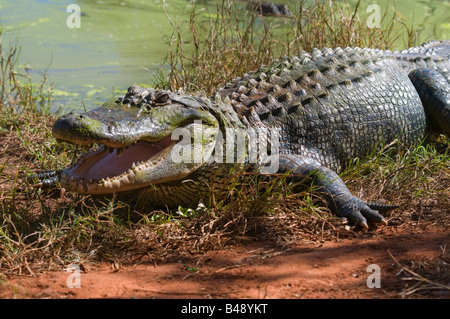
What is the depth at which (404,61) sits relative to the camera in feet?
19.7

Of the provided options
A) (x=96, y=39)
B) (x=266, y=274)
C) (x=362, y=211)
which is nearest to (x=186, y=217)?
(x=266, y=274)

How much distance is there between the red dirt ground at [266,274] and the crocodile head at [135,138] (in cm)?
66

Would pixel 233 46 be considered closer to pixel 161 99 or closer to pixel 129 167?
pixel 161 99

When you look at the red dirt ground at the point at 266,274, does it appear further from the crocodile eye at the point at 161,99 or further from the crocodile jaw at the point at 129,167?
the crocodile eye at the point at 161,99

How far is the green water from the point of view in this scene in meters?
9.44

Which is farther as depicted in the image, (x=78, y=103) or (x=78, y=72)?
(x=78, y=72)

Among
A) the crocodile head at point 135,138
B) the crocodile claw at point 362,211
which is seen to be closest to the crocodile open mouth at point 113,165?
the crocodile head at point 135,138

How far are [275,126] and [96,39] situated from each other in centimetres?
810

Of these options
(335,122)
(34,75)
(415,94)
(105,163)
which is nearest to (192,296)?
(105,163)

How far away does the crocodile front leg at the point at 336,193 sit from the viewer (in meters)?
4.22

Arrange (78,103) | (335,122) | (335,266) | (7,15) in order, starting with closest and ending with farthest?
(335,266)
(335,122)
(78,103)
(7,15)

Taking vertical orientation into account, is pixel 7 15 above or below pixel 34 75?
above

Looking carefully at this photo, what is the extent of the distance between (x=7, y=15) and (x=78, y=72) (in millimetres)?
4063

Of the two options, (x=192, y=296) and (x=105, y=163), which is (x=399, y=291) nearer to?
(x=192, y=296)
